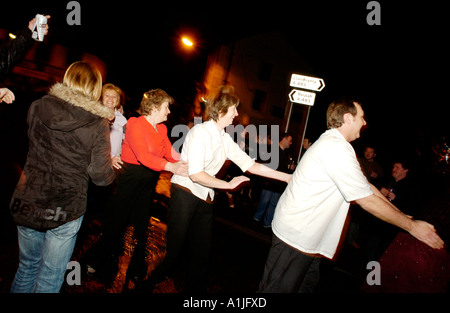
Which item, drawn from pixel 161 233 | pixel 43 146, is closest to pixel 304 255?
pixel 43 146

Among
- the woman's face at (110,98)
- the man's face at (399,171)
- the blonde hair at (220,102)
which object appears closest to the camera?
the blonde hair at (220,102)

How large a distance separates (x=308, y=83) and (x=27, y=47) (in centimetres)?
604

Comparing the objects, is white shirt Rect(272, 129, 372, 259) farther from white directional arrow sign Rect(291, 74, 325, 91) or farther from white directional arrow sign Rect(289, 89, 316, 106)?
white directional arrow sign Rect(289, 89, 316, 106)

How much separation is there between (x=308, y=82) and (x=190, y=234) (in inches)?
221

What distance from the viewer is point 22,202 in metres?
1.94

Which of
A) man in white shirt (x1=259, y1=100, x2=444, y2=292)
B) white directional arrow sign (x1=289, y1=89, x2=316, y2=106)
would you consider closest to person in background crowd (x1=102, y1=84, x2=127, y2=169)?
man in white shirt (x1=259, y1=100, x2=444, y2=292)

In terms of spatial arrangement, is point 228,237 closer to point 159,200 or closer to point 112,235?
point 159,200

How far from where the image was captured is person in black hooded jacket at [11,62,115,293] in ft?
6.30

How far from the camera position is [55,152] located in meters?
1.96

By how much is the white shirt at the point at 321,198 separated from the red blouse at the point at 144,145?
1.46 m

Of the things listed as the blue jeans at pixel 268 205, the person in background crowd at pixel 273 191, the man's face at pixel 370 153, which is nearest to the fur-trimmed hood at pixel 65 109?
the person in background crowd at pixel 273 191

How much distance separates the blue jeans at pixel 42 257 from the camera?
6.71 ft

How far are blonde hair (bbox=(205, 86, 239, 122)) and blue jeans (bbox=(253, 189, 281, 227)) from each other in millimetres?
4327

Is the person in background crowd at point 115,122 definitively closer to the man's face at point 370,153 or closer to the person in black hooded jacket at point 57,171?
the person in black hooded jacket at point 57,171
